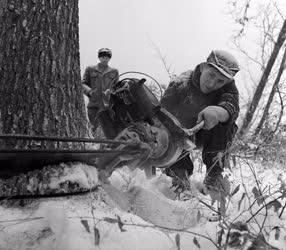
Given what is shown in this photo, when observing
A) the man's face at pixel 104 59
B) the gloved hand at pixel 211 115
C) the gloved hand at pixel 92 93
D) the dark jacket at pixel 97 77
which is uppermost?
the man's face at pixel 104 59

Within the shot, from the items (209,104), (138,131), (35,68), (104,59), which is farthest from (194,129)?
(104,59)

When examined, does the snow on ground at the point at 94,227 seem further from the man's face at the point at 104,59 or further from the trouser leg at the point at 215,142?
the man's face at the point at 104,59

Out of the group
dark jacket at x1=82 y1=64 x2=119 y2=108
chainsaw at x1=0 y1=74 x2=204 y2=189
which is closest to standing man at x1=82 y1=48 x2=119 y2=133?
dark jacket at x1=82 y1=64 x2=119 y2=108

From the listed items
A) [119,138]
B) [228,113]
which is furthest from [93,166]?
[228,113]

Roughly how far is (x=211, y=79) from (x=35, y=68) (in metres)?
→ 1.41

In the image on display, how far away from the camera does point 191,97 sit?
312 cm

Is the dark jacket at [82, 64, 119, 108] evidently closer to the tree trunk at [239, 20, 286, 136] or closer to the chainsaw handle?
the chainsaw handle

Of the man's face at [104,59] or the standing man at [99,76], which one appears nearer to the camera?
the standing man at [99,76]

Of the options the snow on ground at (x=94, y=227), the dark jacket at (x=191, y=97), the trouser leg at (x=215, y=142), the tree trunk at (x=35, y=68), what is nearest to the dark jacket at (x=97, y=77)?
the dark jacket at (x=191, y=97)

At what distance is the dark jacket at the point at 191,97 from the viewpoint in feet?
9.98

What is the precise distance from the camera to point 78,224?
1653 millimetres

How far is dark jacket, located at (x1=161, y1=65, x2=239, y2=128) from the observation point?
120 inches

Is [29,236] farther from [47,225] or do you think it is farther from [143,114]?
[143,114]

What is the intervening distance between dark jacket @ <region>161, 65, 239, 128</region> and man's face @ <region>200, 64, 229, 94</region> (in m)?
0.06
